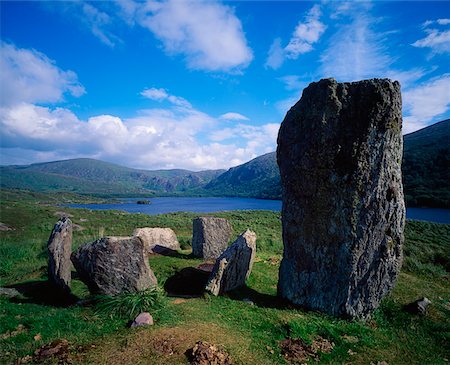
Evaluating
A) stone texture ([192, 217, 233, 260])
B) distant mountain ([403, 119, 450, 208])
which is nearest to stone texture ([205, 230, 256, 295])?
stone texture ([192, 217, 233, 260])

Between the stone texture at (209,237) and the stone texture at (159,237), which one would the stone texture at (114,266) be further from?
the stone texture at (159,237)

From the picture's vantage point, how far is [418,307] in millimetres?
9719

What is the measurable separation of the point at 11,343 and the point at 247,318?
20.9 feet

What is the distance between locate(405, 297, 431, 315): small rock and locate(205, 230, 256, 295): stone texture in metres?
6.07

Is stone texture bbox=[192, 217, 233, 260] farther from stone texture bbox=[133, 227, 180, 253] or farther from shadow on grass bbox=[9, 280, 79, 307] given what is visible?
shadow on grass bbox=[9, 280, 79, 307]

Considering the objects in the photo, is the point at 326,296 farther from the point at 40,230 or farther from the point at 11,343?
the point at 40,230

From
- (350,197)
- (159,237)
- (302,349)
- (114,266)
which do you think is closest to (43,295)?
(114,266)

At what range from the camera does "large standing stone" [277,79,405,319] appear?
9266 mm

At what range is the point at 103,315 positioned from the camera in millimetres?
8484

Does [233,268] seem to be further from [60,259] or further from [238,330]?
[60,259]

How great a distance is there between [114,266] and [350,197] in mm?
8590

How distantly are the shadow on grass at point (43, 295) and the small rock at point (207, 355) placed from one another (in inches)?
238

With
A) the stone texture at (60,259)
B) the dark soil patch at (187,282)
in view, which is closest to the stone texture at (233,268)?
the dark soil patch at (187,282)

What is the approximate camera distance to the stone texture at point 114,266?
973 centimetres
